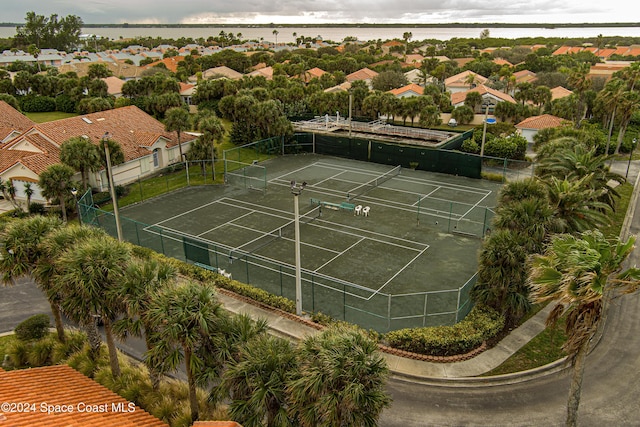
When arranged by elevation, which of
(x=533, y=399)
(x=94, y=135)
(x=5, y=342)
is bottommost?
(x=5, y=342)

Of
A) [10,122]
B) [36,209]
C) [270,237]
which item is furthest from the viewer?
[10,122]

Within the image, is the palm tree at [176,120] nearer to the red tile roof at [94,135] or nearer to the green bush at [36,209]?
the red tile roof at [94,135]

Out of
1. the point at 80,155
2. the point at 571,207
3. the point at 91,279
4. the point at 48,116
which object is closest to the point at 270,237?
the point at 80,155

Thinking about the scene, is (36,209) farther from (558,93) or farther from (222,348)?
(558,93)

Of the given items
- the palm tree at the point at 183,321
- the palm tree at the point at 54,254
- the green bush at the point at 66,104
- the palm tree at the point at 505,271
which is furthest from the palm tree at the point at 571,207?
the green bush at the point at 66,104

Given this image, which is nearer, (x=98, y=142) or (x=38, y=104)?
(x=98, y=142)

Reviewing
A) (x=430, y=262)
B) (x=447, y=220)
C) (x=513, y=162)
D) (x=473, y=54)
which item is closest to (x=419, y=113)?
(x=513, y=162)

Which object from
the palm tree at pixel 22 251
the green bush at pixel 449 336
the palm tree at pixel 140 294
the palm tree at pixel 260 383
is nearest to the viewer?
the palm tree at pixel 260 383

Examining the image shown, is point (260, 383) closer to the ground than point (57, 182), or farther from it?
farther from it
